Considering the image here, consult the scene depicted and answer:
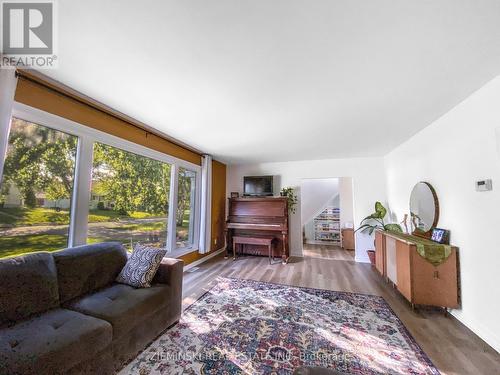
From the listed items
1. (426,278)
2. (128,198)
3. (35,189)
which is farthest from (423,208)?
(35,189)

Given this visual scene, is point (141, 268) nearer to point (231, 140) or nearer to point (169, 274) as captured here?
point (169, 274)

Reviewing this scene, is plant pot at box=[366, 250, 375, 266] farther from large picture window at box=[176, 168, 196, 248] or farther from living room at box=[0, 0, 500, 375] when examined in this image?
large picture window at box=[176, 168, 196, 248]

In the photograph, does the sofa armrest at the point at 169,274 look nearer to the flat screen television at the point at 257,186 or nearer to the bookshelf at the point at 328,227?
the flat screen television at the point at 257,186

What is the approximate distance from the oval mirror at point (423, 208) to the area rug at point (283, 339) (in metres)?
1.20

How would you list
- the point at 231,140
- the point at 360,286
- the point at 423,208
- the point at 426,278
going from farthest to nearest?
the point at 231,140, the point at 360,286, the point at 423,208, the point at 426,278

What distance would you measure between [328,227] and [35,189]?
266 inches

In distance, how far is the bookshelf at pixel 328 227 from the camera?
254 inches

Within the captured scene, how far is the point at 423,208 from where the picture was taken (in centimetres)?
284

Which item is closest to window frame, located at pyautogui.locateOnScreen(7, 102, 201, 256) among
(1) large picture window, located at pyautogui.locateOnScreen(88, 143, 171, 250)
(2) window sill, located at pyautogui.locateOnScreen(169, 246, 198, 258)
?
(1) large picture window, located at pyautogui.locateOnScreen(88, 143, 171, 250)

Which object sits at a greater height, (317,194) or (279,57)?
(279,57)

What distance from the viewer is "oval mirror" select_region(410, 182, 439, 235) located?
103 inches

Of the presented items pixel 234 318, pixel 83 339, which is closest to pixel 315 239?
A: pixel 234 318

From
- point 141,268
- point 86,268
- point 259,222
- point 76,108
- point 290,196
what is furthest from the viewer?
point 290,196

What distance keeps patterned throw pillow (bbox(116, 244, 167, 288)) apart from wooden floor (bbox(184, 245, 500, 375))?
2.74 ft
